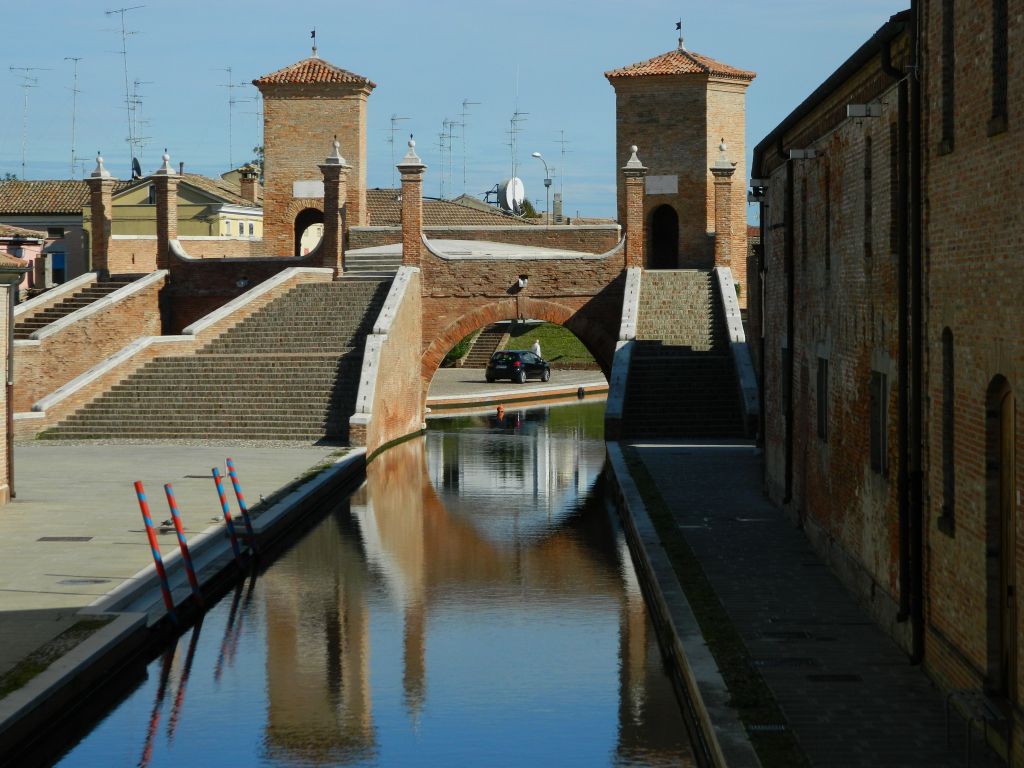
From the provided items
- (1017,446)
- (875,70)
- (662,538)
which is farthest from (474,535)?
(1017,446)

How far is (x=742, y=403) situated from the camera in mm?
30469

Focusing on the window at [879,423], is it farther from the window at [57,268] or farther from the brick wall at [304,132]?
the window at [57,268]

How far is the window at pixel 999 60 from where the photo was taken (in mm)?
9453

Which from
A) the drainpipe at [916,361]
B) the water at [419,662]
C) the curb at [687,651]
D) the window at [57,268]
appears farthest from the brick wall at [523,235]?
the drainpipe at [916,361]

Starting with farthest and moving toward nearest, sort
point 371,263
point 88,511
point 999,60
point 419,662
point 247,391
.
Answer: point 371,263 < point 247,391 < point 88,511 < point 419,662 < point 999,60

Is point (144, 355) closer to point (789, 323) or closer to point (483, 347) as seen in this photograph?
point (789, 323)

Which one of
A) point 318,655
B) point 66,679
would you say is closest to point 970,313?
point 318,655

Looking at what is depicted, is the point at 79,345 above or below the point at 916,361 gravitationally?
above

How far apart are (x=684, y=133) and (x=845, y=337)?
98.7 ft

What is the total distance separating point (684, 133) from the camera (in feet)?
146

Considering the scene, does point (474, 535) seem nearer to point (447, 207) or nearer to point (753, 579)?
point (753, 579)

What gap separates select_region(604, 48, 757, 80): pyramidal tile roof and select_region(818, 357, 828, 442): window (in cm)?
2790

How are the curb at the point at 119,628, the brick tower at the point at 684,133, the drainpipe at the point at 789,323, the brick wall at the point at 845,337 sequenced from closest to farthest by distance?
1. the curb at the point at 119,628
2. the brick wall at the point at 845,337
3. the drainpipe at the point at 789,323
4. the brick tower at the point at 684,133

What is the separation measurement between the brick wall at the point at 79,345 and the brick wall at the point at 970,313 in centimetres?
2520
